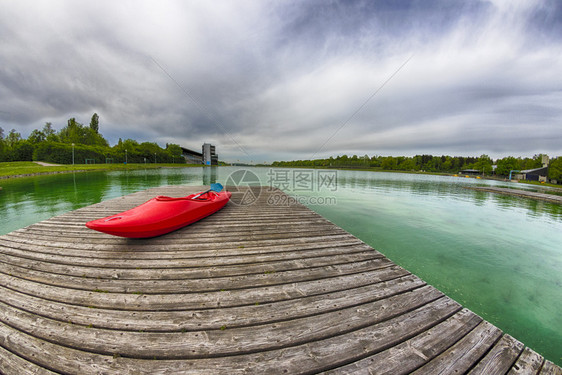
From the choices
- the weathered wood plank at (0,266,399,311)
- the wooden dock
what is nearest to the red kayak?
the wooden dock

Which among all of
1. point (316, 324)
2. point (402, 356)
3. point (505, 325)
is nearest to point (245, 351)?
point (316, 324)

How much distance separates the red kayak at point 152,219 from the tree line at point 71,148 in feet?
146

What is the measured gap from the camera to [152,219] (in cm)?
350

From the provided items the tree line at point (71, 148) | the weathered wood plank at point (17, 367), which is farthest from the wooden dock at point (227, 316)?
the tree line at point (71, 148)

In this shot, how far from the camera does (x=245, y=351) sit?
1598 mm

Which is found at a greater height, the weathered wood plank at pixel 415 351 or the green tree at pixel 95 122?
the green tree at pixel 95 122

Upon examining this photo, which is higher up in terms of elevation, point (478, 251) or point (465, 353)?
point (465, 353)

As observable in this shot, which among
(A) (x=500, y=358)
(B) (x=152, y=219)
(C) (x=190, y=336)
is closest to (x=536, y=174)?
(A) (x=500, y=358)

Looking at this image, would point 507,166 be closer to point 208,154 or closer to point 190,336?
point 190,336

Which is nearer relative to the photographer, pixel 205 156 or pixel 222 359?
pixel 222 359

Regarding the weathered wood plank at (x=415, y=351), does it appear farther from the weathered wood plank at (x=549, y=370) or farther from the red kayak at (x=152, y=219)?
the red kayak at (x=152, y=219)

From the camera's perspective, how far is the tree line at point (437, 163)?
185ft

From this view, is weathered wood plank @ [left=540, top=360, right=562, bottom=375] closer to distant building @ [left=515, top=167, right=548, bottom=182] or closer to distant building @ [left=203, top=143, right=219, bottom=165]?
distant building @ [left=515, top=167, right=548, bottom=182]

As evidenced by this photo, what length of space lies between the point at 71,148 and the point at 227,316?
61.9 m
